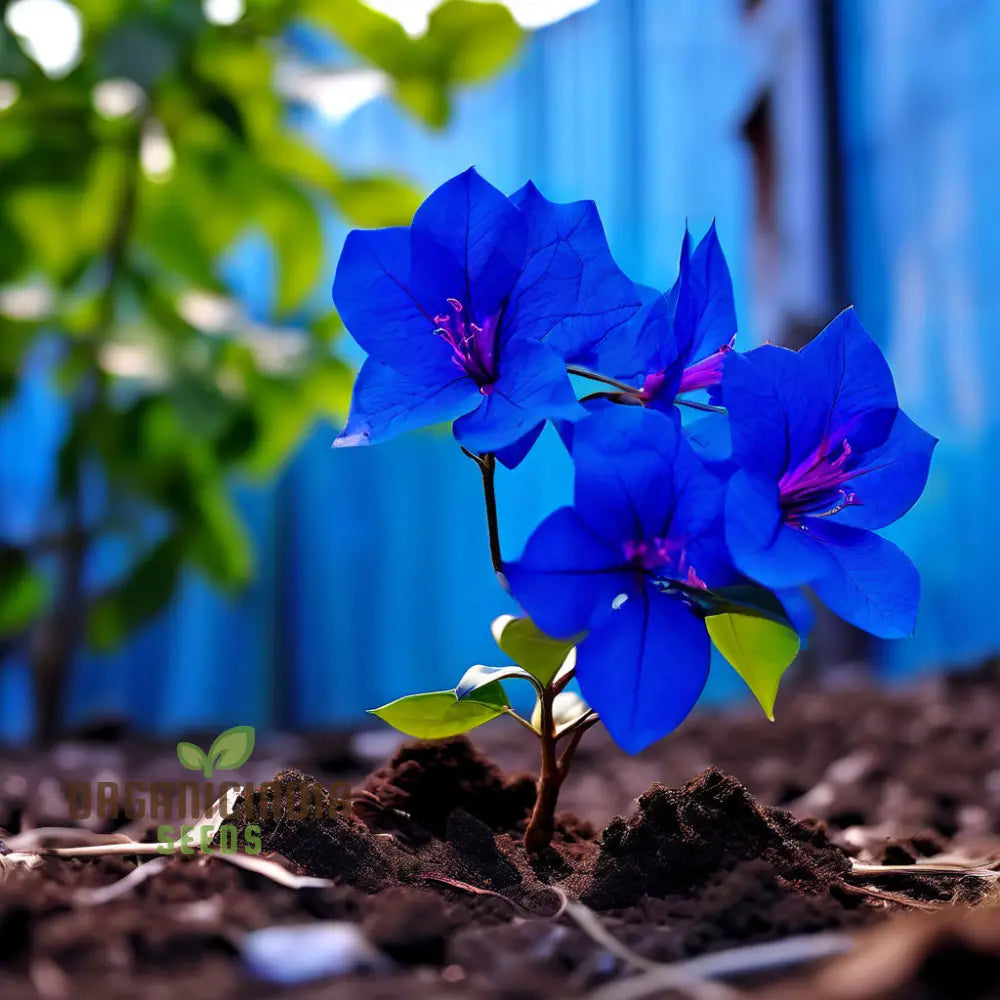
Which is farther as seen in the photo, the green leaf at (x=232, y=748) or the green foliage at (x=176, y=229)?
the green foliage at (x=176, y=229)

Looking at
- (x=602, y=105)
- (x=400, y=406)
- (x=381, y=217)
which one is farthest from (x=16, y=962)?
(x=602, y=105)

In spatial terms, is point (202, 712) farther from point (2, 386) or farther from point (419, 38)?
point (419, 38)

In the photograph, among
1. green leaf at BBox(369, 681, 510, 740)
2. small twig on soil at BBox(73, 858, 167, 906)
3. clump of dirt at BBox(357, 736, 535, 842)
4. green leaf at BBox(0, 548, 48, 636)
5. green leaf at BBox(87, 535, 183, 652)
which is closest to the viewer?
small twig on soil at BBox(73, 858, 167, 906)

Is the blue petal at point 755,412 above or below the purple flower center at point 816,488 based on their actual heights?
above

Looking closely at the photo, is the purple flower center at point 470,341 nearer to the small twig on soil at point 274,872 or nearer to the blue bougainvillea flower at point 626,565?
the blue bougainvillea flower at point 626,565

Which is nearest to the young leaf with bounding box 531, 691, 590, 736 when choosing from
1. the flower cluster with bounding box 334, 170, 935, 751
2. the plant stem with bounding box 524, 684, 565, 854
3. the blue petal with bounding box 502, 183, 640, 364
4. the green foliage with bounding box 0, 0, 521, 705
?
the plant stem with bounding box 524, 684, 565, 854

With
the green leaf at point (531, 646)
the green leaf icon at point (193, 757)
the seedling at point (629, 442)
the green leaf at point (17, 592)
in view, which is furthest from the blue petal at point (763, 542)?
the green leaf at point (17, 592)

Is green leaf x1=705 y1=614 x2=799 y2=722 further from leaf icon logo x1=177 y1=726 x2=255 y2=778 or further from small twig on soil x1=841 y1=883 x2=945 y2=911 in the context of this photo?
leaf icon logo x1=177 y1=726 x2=255 y2=778

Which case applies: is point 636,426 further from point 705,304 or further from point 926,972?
point 926,972
